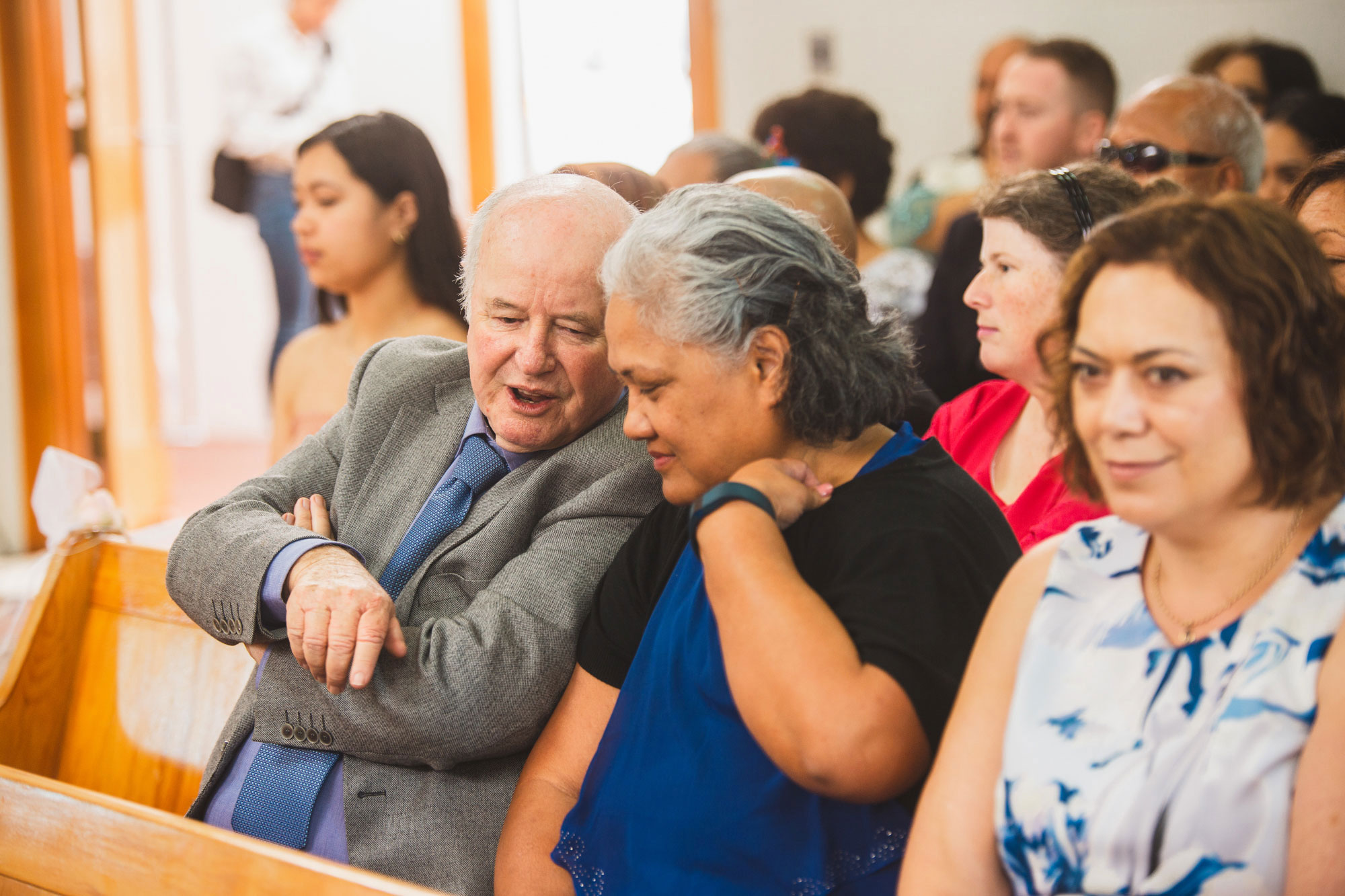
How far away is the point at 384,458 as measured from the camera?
181cm

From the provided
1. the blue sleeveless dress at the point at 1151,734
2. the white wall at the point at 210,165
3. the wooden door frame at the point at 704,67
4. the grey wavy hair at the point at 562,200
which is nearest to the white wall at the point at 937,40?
the wooden door frame at the point at 704,67

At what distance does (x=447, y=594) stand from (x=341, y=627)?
8.3 inches

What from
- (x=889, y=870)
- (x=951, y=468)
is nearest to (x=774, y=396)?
(x=951, y=468)

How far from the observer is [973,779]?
41.8 inches

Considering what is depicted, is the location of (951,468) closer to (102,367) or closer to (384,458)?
(384,458)

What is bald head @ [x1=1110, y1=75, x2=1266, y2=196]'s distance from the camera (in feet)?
8.93

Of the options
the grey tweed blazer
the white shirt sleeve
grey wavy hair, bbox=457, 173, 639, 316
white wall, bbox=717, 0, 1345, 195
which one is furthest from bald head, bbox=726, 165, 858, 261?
the white shirt sleeve

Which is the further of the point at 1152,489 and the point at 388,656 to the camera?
the point at 388,656

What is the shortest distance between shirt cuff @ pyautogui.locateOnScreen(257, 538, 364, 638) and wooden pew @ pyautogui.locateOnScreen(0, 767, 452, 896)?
338 millimetres

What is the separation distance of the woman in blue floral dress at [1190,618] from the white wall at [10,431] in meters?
5.11

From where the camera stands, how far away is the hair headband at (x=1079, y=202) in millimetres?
1751

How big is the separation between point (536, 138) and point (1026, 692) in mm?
4768

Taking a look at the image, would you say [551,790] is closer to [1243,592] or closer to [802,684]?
[802,684]

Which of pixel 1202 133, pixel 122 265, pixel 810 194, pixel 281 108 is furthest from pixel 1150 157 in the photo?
pixel 122 265
